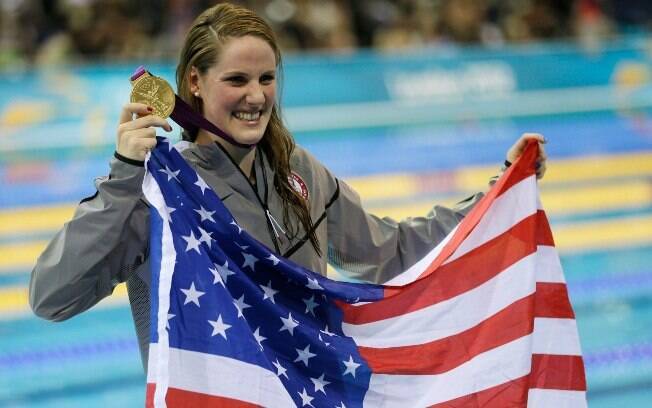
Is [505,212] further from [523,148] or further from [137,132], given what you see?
[137,132]

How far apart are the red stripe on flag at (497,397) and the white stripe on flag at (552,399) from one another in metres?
0.07

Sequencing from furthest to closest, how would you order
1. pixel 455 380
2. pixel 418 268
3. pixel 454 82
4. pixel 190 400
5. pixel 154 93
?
pixel 454 82
pixel 418 268
pixel 455 380
pixel 154 93
pixel 190 400

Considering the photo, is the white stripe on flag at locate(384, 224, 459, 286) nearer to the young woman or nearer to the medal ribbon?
the young woman

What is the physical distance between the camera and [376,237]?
2.90 meters

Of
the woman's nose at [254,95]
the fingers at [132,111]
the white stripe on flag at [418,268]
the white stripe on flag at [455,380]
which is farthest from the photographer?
the white stripe on flag at [418,268]

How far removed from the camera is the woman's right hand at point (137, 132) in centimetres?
235

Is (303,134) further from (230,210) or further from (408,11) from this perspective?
(230,210)

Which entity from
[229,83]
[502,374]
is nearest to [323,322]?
[502,374]

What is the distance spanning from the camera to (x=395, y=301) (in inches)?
110

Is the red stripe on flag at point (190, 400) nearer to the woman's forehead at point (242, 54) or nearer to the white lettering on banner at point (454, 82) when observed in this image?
the woman's forehead at point (242, 54)

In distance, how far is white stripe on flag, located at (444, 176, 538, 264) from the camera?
2.88 meters

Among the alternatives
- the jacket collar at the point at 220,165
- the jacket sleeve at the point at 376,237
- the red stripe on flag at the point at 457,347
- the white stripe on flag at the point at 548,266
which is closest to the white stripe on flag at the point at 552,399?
the red stripe on flag at the point at 457,347

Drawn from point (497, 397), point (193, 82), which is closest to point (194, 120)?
point (193, 82)

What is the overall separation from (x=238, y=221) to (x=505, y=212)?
0.73 meters
